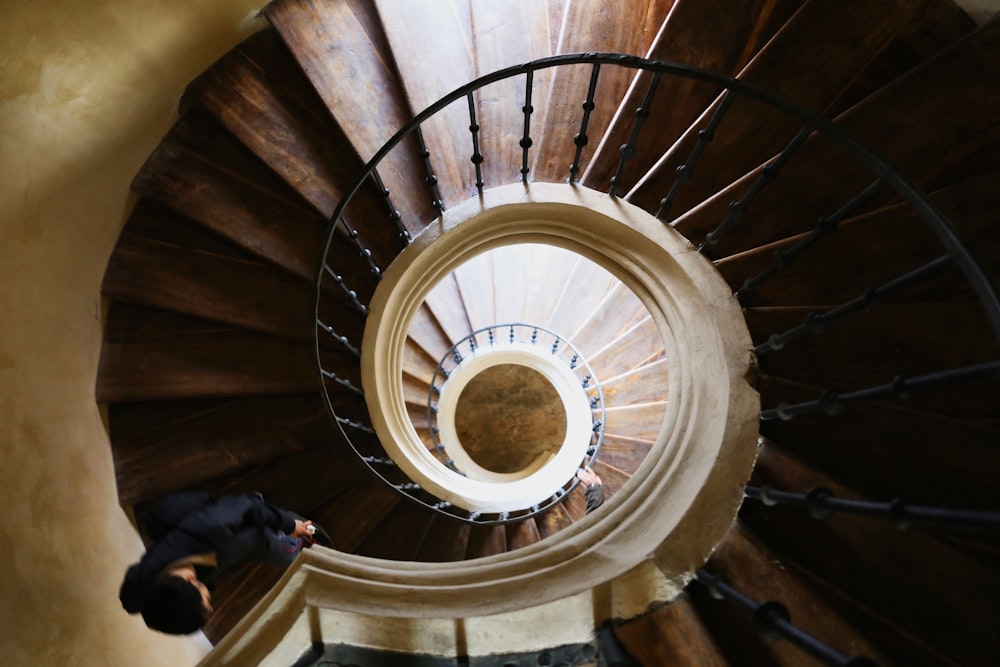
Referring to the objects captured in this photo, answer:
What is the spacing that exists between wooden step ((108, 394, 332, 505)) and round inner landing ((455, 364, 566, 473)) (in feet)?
13.8

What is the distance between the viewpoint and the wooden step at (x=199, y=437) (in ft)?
11.0

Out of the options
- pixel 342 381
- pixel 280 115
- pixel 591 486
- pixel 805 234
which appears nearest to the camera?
pixel 805 234

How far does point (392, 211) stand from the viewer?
10.8ft

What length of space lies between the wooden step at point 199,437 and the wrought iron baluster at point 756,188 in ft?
8.54

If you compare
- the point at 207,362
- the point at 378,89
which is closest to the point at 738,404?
the point at 378,89

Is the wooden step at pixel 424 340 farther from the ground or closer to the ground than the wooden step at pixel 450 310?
closer to the ground

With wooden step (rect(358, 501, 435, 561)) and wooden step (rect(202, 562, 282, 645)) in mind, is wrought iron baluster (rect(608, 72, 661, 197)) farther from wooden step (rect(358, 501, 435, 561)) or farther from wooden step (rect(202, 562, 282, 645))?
wooden step (rect(202, 562, 282, 645))

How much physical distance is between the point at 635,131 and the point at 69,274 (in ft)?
10.1

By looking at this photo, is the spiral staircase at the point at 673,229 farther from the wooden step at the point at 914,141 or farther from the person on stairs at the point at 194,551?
the person on stairs at the point at 194,551

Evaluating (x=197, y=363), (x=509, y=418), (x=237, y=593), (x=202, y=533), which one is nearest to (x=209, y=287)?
(x=197, y=363)

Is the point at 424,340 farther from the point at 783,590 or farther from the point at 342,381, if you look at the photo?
the point at 783,590

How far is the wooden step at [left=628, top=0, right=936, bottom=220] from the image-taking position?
2.38 m

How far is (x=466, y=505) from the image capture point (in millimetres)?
4613

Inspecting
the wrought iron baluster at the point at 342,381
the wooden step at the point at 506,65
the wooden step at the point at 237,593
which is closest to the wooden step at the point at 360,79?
the wooden step at the point at 506,65
